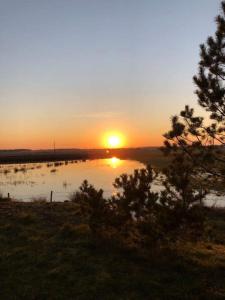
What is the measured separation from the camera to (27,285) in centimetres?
874

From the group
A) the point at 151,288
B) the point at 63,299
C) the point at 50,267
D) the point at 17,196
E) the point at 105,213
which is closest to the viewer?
the point at 63,299

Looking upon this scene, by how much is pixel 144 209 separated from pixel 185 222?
1293mm

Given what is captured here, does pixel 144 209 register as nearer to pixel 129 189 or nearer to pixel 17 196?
pixel 129 189

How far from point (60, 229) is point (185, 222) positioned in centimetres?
506

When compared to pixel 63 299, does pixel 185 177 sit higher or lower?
higher

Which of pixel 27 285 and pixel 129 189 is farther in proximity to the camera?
pixel 129 189

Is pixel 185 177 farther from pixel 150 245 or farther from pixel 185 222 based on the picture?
pixel 150 245

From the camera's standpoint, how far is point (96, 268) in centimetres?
970

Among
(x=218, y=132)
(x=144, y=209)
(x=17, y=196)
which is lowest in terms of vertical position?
(x=17, y=196)

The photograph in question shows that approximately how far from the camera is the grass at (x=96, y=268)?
8.40 metres

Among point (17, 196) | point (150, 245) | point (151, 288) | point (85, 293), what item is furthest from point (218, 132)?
point (17, 196)

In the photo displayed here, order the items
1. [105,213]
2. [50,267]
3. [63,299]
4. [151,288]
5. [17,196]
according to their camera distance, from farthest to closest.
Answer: [17,196] < [105,213] < [50,267] < [151,288] < [63,299]

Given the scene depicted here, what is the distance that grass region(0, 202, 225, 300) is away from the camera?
27.6 feet

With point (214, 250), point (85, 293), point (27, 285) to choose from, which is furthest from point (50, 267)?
point (214, 250)
